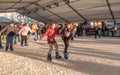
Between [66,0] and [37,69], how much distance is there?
1488 centimetres

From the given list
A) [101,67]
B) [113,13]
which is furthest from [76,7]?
[101,67]

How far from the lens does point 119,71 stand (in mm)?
7426

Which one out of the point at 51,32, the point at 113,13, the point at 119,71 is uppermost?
the point at 113,13

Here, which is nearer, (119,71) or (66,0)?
(119,71)

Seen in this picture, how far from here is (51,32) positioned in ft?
31.4

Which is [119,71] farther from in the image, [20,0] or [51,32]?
[20,0]

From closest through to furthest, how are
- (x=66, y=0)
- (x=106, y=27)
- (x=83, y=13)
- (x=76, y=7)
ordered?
(x=66, y=0) < (x=76, y=7) < (x=83, y=13) < (x=106, y=27)

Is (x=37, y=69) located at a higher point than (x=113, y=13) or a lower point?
lower

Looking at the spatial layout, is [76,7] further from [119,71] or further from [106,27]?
[119,71]

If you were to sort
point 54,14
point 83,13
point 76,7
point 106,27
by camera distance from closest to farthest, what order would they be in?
point 76,7, point 83,13, point 54,14, point 106,27

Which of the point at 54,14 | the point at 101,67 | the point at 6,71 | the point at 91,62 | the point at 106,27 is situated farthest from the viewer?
the point at 106,27

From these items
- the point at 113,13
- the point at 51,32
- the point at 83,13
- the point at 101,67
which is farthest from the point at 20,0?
the point at 101,67

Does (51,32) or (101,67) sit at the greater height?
(51,32)

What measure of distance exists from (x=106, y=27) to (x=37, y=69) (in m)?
25.8
